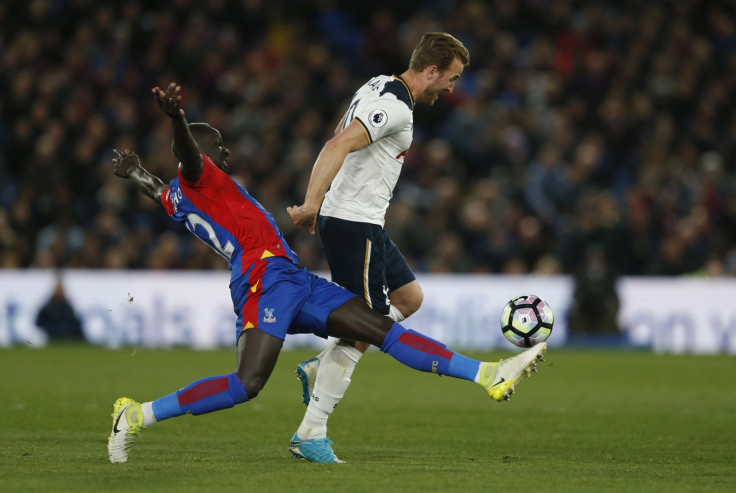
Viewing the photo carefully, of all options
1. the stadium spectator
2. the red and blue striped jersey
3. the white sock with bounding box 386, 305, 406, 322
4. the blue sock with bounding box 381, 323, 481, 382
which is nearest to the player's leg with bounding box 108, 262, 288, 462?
the red and blue striped jersey

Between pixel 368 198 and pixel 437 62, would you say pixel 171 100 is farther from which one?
pixel 437 62

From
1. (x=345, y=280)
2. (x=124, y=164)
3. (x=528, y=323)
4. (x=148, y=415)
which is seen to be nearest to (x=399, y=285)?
(x=345, y=280)

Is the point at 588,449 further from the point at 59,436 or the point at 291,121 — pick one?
the point at 291,121

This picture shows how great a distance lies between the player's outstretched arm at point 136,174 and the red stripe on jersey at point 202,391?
4.18ft

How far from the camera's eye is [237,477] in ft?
17.9

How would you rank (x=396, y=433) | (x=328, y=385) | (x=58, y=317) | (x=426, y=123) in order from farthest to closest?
(x=426, y=123), (x=58, y=317), (x=396, y=433), (x=328, y=385)

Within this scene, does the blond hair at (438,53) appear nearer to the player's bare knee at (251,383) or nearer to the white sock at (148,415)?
the player's bare knee at (251,383)

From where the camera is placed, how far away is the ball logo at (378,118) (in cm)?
604

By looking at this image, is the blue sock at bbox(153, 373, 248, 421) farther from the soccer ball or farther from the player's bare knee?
the soccer ball

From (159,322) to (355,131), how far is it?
9800 millimetres

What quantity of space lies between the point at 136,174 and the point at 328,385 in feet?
5.47

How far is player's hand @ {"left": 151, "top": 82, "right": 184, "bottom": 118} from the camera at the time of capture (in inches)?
221

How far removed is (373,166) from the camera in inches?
248

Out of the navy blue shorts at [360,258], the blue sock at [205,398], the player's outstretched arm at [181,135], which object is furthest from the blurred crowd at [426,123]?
the blue sock at [205,398]
